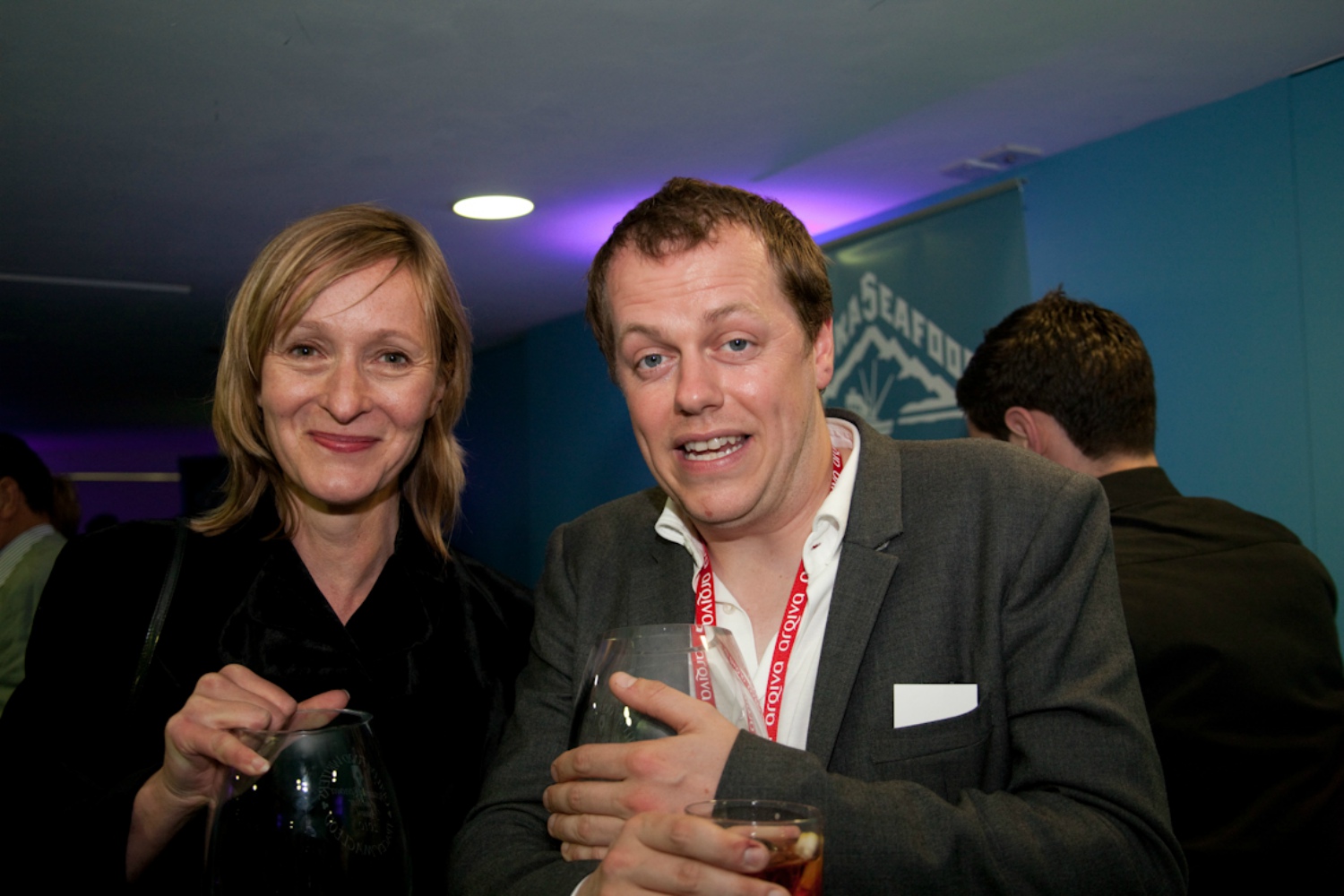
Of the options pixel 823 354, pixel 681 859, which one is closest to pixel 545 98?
pixel 823 354

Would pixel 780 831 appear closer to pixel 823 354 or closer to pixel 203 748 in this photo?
pixel 203 748

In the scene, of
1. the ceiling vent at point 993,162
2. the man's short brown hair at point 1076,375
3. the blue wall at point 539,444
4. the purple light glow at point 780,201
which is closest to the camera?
the man's short brown hair at point 1076,375

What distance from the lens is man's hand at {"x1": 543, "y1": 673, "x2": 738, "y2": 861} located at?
832 mm

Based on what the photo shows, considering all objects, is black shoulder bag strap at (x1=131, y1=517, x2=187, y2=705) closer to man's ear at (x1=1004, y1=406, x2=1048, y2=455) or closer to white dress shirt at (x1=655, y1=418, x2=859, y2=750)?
white dress shirt at (x1=655, y1=418, x2=859, y2=750)

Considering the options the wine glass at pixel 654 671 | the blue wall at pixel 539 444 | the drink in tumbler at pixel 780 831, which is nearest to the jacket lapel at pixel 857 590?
the wine glass at pixel 654 671

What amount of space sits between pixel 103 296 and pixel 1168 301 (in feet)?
20.5

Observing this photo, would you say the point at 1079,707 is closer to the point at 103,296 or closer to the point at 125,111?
the point at 125,111

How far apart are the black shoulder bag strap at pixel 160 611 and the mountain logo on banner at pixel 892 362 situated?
3.73 meters

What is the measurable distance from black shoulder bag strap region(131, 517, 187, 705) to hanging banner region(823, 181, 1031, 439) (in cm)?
339

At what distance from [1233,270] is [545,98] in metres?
2.62

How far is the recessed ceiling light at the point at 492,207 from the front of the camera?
495 cm

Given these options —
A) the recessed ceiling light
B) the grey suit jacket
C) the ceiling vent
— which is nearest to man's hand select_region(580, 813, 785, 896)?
the grey suit jacket

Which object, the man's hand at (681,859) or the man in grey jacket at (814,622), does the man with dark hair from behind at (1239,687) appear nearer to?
the man in grey jacket at (814,622)

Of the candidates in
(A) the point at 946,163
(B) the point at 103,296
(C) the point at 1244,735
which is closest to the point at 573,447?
(B) the point at 103,296
